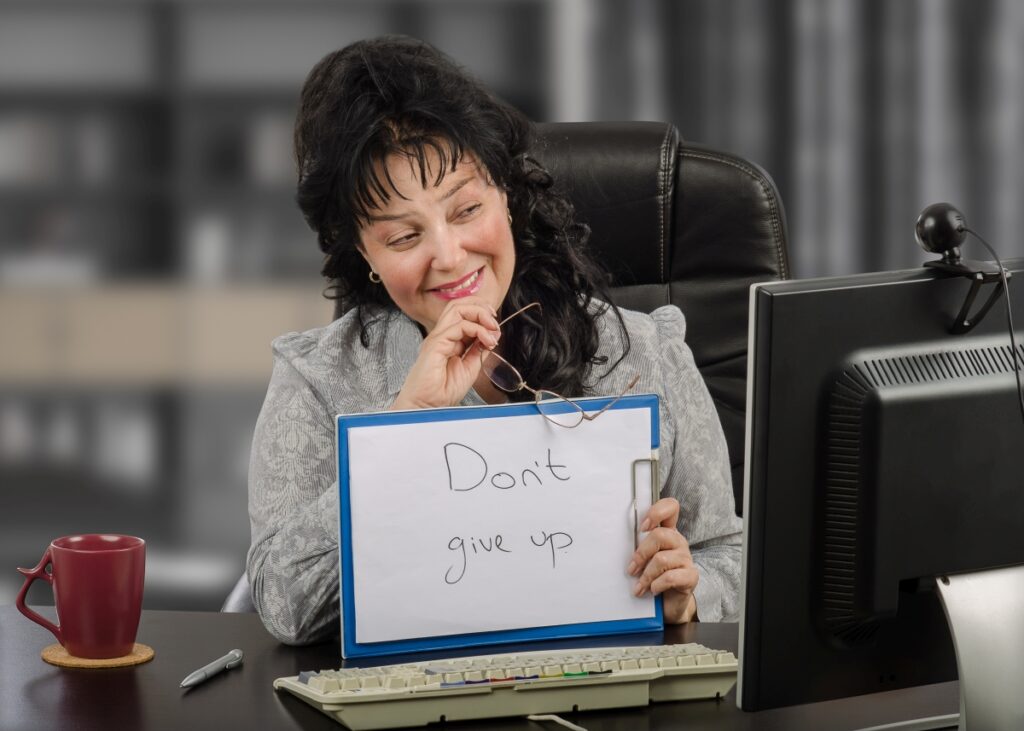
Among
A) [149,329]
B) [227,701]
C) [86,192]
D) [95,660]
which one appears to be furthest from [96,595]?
[86,192]

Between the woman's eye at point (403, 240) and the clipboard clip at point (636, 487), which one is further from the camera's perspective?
the woman's eye at point (403, 240)

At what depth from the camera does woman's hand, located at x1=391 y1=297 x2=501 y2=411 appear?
4.06 feet

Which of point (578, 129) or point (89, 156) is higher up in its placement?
point (89, 156)

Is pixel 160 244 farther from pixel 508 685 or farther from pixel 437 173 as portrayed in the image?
pixel 508 685

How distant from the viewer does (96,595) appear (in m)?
1.04

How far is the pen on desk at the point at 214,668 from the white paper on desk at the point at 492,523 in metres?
0.11

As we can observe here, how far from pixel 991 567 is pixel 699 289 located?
2.81ft

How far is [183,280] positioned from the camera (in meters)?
3.05

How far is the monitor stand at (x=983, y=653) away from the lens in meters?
0.88

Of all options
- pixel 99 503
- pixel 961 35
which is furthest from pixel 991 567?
pixel 99 503

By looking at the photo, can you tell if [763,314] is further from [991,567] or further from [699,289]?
[699,289]

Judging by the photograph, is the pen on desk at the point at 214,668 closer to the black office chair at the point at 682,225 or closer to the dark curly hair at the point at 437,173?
the dark curly hair at the point at 437,173

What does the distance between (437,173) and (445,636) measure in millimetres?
500

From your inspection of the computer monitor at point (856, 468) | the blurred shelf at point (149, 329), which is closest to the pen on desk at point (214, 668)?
the computer monitor at point (856, 468)
